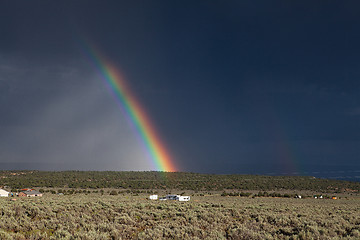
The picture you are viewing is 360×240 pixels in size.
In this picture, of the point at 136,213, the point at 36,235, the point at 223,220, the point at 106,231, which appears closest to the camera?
the point at 36,235

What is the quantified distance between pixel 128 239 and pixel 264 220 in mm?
8048

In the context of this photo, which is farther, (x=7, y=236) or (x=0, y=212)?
(x=0, y=212)

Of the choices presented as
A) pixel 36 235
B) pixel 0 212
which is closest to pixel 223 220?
pixel 36 235

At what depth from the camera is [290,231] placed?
12547 millimetres

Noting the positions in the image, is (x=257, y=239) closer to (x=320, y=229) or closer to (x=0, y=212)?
(x=320, y=229)

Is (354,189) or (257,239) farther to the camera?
(354,189)

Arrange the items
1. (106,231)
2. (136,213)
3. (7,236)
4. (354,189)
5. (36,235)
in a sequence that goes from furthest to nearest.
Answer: (354,189)
(136,213)
(106,231)
(36,235)
(7,236)

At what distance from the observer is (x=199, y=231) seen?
1204 cm

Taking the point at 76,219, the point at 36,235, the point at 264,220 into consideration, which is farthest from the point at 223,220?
the point at 36,235

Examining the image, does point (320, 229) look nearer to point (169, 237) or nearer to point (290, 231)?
point (290, 231)

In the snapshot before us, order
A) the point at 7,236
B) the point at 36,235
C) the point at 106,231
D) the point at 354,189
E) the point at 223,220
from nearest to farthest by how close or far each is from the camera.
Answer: the point at 7,236 → the point at 36,235 → the point at 106,231 → the point at 223,220 → the point at 354,189

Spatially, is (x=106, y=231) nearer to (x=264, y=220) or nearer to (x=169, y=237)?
(x=169, y=237)

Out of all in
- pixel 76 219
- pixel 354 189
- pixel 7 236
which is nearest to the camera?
pixel 7 236

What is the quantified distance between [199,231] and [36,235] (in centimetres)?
637
